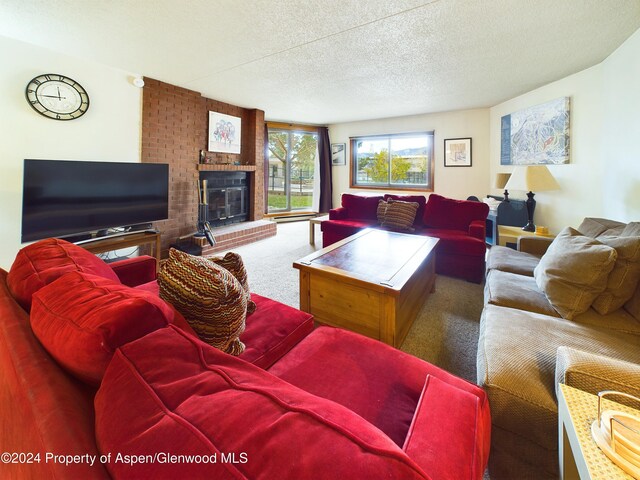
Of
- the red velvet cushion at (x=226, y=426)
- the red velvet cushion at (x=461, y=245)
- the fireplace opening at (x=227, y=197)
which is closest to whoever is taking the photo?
the red velvet cushion at (x=226, y=426)

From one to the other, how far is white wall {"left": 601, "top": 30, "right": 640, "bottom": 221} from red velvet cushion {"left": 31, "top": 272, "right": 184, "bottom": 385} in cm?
364

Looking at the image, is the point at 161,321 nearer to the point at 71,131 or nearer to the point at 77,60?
the point at 71,131

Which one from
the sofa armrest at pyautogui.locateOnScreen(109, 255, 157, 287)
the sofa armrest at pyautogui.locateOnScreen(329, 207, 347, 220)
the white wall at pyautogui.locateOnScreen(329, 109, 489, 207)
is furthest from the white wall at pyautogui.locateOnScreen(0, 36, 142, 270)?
the white wall at pyautogui.locateOnScreen(329, 109, 489, 207)

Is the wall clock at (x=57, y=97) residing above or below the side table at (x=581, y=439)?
above

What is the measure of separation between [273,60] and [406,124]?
3630mm

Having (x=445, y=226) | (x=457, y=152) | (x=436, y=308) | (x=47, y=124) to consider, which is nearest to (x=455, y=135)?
(x=457, y=152)

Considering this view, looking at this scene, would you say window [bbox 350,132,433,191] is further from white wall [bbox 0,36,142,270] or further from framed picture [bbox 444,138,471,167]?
white wall [bbox 0,36,142,270]

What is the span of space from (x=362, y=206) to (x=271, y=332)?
335cm

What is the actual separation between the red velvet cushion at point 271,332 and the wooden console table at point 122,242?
230 cm

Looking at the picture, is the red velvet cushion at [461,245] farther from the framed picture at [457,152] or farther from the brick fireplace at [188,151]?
the brick fireplace at [188,151]

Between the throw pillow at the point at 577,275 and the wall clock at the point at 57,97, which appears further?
the wall clock at the point at 57,97

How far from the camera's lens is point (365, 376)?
1.04 meters

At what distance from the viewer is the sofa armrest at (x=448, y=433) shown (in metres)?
0.64

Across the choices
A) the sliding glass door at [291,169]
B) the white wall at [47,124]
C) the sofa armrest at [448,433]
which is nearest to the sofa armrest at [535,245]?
the sofa armrest at [448,433]
